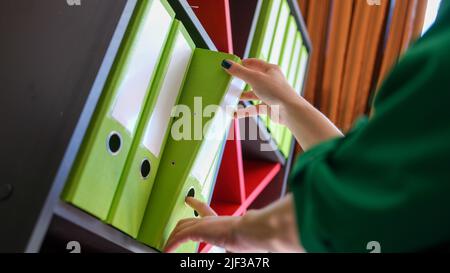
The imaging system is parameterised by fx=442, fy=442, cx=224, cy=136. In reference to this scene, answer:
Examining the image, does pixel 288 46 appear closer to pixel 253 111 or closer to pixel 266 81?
pixel 253 111

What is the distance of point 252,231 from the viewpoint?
A: 569 millimetres

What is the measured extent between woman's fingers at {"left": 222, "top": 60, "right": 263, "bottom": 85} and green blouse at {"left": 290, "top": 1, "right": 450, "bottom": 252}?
18.1 inches

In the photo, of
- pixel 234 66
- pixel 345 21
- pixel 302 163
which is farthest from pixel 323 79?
pixel 302 163

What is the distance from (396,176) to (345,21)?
74.7 inches

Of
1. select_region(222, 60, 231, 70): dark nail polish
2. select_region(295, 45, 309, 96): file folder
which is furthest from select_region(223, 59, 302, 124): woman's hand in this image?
select_region(295, 45, 309, 96): file folder

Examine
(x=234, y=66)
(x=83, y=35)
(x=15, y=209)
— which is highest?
(x=234, y=66)

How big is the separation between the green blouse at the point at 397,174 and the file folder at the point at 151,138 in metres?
0.33

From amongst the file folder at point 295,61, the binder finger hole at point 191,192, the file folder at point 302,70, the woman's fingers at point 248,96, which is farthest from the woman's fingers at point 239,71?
the file folder at point 302,70

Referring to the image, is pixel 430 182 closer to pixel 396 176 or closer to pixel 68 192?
A: pixel 396 176

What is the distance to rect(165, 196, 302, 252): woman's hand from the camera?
0.51m

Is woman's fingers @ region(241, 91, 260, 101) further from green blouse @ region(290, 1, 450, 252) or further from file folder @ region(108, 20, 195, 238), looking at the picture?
green blouse @ region(290, 1, 450, 252)

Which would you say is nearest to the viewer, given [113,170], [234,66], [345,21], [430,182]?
[430,182]

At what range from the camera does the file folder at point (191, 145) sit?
0.78 metres
